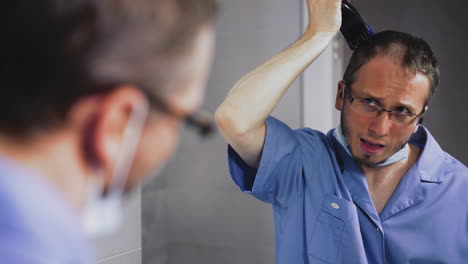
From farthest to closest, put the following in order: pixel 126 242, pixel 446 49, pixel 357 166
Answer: pixel 446 49 < pixel 126 242 < pixel 357 166

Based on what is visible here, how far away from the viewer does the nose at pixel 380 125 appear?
0.85m

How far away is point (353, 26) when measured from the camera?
90 cm

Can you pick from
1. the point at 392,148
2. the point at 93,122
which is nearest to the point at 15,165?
the point at 93,122

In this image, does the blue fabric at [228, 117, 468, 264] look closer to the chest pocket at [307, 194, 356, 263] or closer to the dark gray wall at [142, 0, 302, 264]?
the chest pocket at [307, 194, 356, 263]

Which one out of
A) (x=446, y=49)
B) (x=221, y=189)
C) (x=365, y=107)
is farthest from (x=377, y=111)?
(x=446, y=49)

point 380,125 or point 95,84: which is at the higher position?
point 95,84

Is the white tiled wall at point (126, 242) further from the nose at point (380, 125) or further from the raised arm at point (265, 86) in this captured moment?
the nose at point (380, 125)

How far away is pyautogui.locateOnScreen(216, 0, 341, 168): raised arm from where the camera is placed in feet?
2.67

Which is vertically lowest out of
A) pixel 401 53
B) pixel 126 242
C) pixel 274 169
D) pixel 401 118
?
pixel 126 242

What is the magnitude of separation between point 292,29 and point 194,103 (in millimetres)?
992

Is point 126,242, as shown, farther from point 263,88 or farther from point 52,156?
point 52,156

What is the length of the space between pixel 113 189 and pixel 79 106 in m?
0.05

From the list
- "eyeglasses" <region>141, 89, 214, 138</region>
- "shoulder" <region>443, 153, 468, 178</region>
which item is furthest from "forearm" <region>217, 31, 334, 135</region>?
"eyeglasses" <region>141, 89, 214, 138</region>

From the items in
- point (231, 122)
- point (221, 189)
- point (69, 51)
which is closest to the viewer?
point (69, 51)
